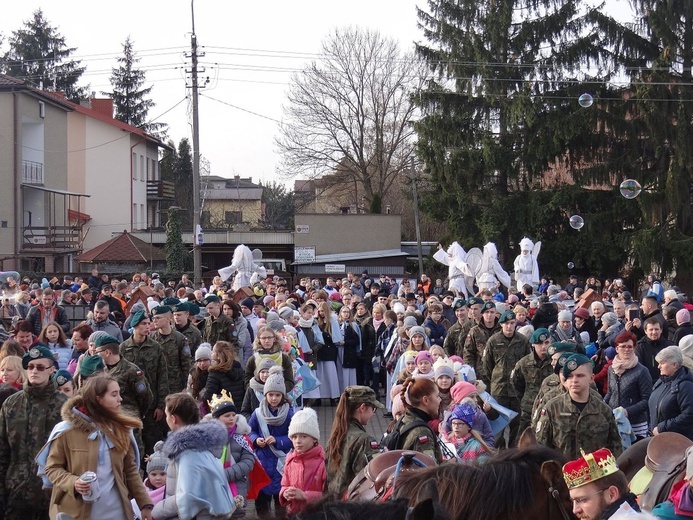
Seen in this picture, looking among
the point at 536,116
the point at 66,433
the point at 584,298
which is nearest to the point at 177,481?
the point at 66,433

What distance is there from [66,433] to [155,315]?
173 inches

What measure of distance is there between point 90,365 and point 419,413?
2.98 meters

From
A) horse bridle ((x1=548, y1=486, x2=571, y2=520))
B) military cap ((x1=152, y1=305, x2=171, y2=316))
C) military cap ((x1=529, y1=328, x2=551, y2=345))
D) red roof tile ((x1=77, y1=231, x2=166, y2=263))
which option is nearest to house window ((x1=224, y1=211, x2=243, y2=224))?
red roof tile ((x1=77, y1=231, x2=166, y2=263))

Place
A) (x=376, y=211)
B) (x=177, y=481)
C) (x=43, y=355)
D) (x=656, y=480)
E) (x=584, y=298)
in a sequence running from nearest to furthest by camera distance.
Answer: (x=656, y=480), (x=177, y=481), (x=43, y=355), (x=584, y=298), (x=376, y=211)

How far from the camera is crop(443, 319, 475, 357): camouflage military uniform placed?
13.3 meters

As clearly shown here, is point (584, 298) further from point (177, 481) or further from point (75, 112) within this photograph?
point (75, 112)

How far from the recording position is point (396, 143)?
54312mm

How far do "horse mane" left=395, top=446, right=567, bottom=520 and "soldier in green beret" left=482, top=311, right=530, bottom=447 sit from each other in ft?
24.5

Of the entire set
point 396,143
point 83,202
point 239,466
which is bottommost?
point 239,466

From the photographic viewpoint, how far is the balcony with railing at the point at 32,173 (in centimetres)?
4466

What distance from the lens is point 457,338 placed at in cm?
1341

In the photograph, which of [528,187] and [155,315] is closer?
[155,315]

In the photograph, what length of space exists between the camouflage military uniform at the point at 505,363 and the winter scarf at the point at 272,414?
3.66 m

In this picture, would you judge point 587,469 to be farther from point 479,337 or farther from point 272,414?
point 479,337
